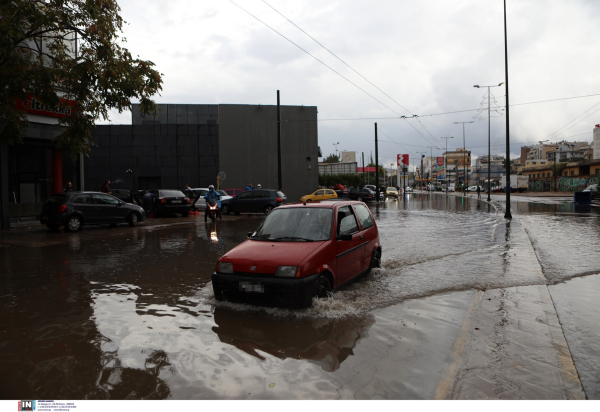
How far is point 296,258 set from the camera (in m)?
5.64

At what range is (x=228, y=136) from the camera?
40.7 meters

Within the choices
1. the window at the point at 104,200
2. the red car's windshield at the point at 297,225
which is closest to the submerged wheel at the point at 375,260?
the red car's windshield at the point at 297,225

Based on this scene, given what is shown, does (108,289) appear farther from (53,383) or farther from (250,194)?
(250,194)

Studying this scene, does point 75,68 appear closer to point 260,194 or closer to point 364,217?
point 364,217

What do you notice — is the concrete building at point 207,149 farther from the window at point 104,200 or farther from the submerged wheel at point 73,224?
the submerged wheel at point 73,224

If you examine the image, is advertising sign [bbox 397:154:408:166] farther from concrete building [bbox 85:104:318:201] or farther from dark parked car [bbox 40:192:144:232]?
dark parked car [bbox 40:192:144:232]

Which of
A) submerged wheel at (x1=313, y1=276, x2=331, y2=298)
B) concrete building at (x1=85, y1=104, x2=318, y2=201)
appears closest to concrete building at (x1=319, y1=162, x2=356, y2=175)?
concrete building at (x1=85, y1=104, x2=318, y2=201)

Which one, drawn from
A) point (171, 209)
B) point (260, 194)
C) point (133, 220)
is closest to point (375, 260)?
point (133, 220)

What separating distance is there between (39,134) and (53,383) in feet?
56.3

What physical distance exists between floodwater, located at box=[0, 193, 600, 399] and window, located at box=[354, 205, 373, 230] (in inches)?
38.2

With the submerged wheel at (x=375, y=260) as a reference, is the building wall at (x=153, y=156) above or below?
above

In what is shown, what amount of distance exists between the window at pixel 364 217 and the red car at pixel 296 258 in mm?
161

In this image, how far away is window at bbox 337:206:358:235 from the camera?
6843mm

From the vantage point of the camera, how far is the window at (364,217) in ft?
25.5
